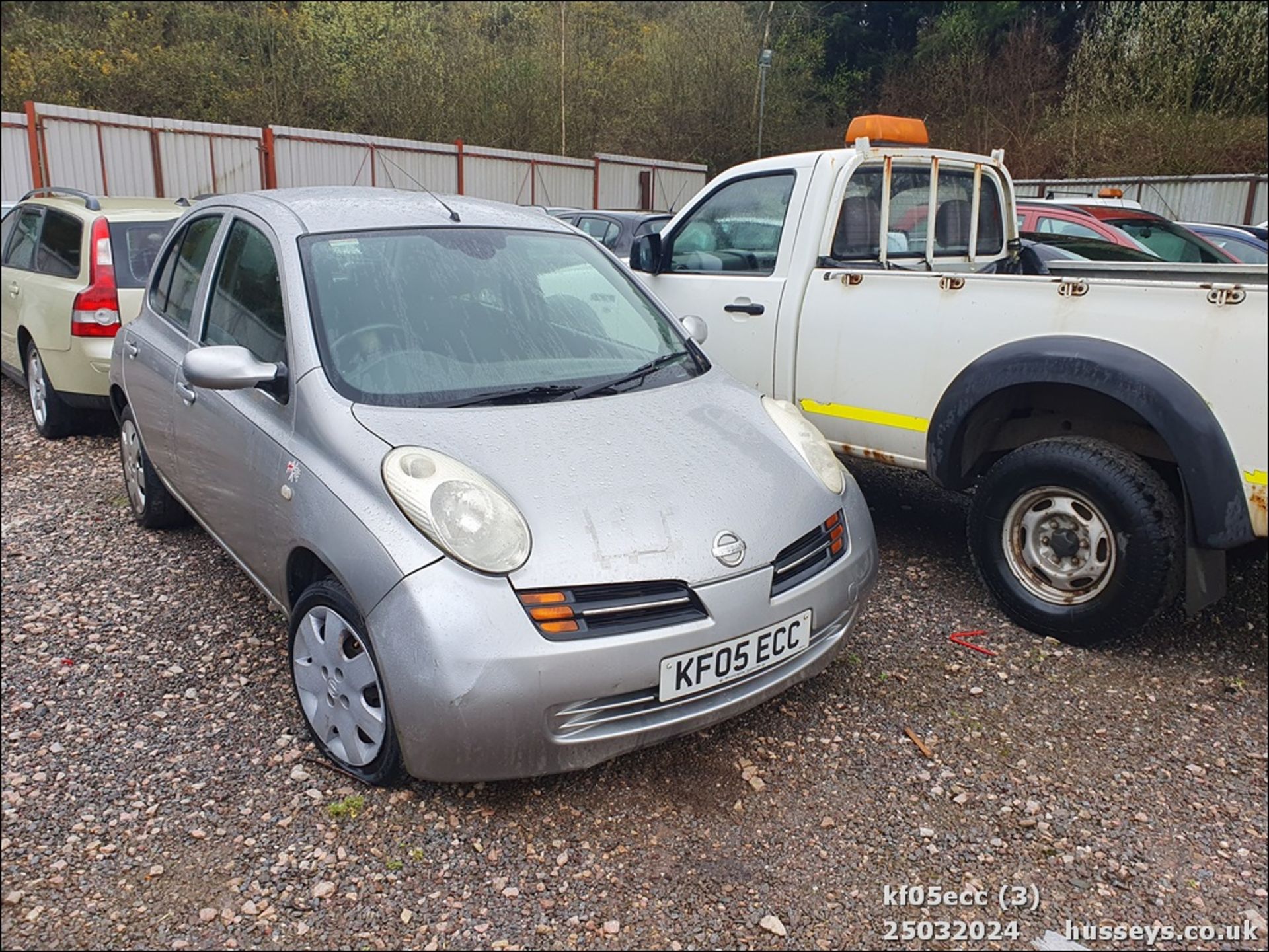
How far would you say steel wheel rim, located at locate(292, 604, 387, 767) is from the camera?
2672 millimetres

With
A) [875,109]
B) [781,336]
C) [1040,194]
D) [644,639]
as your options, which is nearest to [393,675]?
[644,639]

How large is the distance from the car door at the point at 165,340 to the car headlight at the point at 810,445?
2.36m

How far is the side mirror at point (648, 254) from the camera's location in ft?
17.2

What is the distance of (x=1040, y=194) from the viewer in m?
21.1

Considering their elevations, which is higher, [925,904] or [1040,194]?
[1040,194]

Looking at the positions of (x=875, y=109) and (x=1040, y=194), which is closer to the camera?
(x=1040, y=194)

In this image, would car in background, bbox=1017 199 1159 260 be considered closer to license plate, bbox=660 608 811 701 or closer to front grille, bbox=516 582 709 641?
license plate, bbox=660 608 811 701

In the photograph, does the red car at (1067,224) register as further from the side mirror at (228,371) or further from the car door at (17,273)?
the car door at (17,273)

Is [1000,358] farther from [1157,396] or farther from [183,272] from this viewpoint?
[183,272]

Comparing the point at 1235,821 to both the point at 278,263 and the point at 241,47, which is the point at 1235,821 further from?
the point at 241,47

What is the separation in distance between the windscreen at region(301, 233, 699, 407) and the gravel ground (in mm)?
1190

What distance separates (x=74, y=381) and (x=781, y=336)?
438 cm

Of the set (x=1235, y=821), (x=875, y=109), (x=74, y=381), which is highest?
(x=875, y=109)

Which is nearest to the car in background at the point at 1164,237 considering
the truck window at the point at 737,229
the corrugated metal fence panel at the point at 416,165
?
the truck window at the point at 737,229
